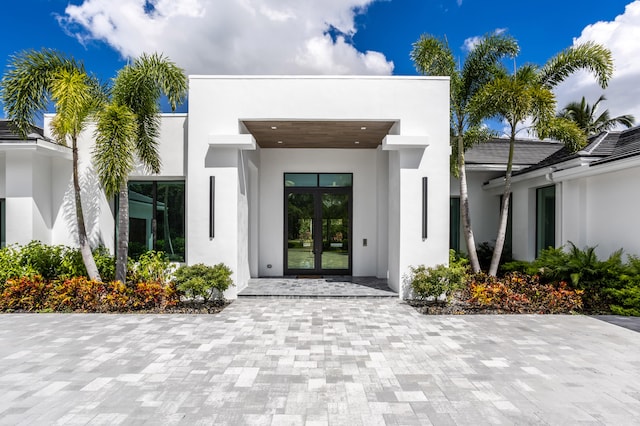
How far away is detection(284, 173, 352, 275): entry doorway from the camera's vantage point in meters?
11.2

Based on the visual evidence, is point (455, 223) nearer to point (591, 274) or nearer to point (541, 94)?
point (591, 274)

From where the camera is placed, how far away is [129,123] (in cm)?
722

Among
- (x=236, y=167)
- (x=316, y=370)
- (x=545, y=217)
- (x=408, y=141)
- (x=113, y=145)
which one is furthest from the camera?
(x=545, y=217)

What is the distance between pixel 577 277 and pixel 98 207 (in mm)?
12012

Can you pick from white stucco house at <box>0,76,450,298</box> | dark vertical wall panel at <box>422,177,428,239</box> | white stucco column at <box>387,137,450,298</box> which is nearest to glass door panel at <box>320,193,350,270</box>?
white stucco house at <box>0,76,450,298</box>

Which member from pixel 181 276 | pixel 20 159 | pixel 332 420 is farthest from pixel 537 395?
pixel 20 159

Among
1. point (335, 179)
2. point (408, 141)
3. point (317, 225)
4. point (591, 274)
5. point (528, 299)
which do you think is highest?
point (408, 141)

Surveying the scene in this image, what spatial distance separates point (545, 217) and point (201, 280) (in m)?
10.2

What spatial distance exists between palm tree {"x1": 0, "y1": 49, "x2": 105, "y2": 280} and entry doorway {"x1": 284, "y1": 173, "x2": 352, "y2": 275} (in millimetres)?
5887

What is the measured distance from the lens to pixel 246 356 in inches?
191

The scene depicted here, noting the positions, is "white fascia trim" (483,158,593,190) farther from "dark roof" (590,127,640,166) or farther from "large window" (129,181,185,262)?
"large window" (129,181,185,262)

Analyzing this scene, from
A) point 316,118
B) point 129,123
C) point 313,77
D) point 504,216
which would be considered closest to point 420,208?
point 504,216

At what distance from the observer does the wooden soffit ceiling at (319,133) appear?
28.3 feet

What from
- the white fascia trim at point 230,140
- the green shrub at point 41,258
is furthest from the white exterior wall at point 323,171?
the green shrub at point 41,258
